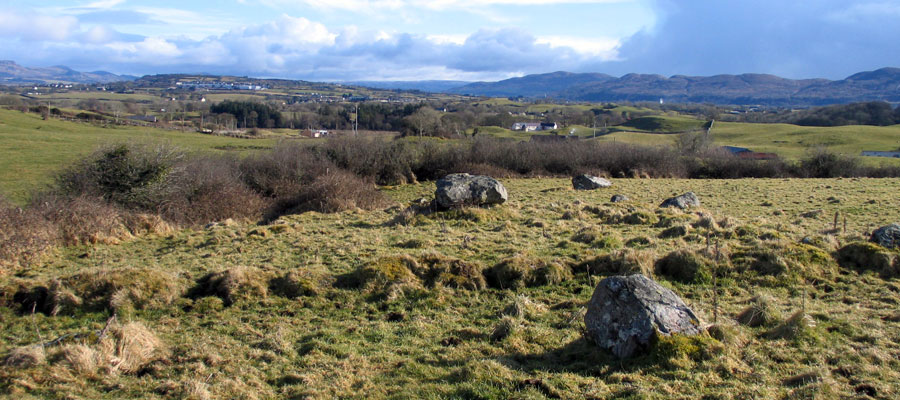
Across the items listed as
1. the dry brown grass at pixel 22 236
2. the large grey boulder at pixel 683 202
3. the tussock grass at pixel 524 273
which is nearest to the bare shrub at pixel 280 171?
the dry brown grass at pixel 22 236

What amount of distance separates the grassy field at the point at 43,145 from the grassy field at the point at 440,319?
19112mm

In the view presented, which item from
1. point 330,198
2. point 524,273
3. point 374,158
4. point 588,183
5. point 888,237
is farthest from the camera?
point 374,158

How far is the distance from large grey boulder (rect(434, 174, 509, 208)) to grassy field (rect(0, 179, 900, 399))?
2819mm

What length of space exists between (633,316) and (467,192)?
509 inches

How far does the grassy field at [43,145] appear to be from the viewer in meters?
32.9

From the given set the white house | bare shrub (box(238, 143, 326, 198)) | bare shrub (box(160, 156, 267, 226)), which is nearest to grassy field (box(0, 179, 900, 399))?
bare shrub (box(160, 156, 267, 226))

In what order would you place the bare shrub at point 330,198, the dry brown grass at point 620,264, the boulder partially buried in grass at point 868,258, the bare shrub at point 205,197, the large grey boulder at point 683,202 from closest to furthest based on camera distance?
the boulder partially buried in grass at point 868,258
the dry brown grass at point 620,264
the large grey boulder at point 683,202
the bare shrub at point 205,197
the bare shrub at point 330,198

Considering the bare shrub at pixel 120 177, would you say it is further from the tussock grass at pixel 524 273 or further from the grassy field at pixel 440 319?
the tussock grass at pixel 524 273

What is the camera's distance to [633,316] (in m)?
6.49

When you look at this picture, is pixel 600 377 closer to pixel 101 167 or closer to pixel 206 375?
pixel 206 375

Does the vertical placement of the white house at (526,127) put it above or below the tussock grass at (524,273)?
above

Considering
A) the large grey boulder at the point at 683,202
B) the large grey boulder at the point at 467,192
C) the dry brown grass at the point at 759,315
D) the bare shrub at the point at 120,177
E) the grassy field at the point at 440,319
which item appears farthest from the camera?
the bare shrub at the point at 120,177

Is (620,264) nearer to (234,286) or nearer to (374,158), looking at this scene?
(234,286)

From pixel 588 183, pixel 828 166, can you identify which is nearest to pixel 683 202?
pixel 588 183
